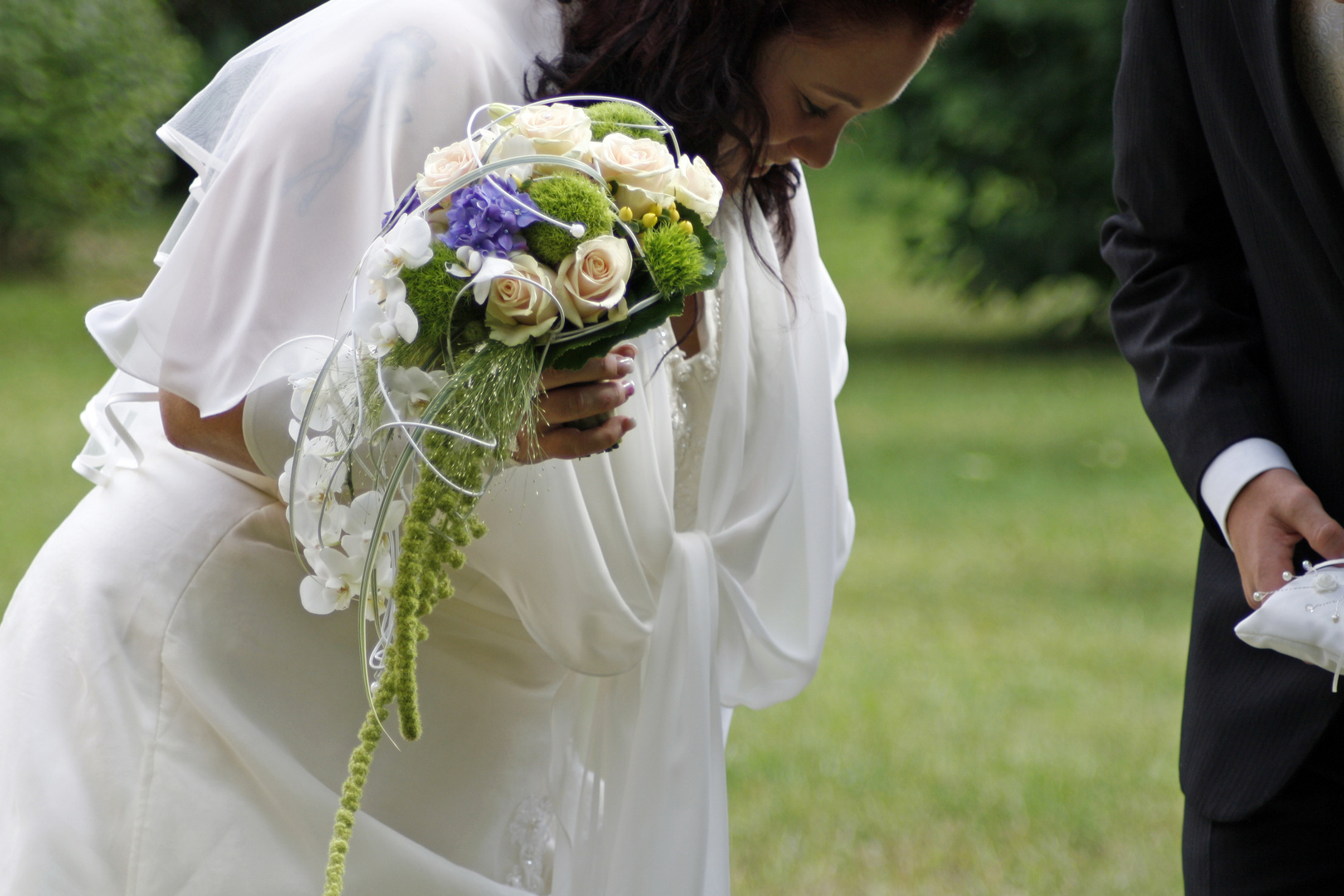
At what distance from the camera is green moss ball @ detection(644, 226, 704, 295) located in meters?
1.62

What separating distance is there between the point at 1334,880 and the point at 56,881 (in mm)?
1755

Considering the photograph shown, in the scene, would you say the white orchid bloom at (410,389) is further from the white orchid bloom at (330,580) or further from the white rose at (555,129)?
the white rose at (555,129)

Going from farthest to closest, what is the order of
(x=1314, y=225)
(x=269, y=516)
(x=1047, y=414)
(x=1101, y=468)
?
1. (x=1047, y=414)
2. (x=1101, y=468)
3. (x=269, y=516)
4. (x=1314, y=225)

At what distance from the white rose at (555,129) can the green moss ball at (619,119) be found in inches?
2.6

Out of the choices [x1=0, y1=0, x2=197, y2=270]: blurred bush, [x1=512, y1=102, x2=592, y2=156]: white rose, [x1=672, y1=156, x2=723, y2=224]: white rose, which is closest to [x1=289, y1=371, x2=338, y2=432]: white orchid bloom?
[x1=512, y1=102, x2=592, y2=156]: white rose

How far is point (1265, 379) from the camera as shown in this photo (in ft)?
6.55


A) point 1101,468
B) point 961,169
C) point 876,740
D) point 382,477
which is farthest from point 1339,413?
point 961,169

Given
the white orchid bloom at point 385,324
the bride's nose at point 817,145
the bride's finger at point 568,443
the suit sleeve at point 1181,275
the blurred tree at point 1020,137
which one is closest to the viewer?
the white orchid bloom at point 385,324

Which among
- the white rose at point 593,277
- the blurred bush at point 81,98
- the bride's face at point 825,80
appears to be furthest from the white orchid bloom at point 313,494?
the blurred bush at point 81,98

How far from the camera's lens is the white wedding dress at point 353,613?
1.85 metres

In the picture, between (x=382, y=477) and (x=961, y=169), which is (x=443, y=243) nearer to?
(x=382, y=477)

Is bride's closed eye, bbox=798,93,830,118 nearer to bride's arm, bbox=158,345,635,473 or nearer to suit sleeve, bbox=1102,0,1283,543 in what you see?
suit sleeve, bbox=1102,0,1283,543

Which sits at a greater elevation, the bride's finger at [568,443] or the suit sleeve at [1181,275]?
the bride's finger at [568,443]

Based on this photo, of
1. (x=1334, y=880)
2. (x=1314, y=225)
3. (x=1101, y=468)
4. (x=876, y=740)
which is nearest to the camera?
(x=1314, y=225)
